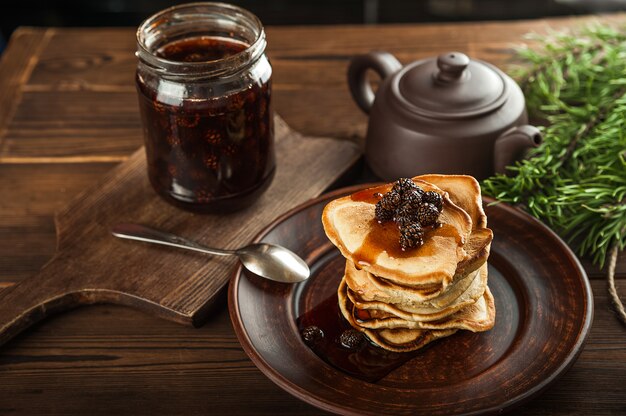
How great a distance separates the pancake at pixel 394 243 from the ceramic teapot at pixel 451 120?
28cm

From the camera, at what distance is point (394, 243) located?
1184 mm

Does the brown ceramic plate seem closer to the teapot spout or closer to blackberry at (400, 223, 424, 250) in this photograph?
the teapot spout

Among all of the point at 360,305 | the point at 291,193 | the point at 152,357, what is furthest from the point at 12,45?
the point at 360,305

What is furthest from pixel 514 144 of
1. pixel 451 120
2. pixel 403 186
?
pixel 403 186

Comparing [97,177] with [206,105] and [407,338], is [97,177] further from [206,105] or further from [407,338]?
[407,338]

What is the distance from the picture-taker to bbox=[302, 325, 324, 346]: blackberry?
1.27 meters

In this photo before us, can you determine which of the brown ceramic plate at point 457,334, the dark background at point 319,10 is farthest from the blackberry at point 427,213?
the dark background at point 319,10

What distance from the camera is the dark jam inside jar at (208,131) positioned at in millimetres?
1399

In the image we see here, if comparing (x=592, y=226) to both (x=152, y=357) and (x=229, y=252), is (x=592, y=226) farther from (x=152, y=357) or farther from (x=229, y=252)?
(x=152, y=357)

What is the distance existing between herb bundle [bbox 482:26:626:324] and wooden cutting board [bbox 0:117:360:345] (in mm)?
421

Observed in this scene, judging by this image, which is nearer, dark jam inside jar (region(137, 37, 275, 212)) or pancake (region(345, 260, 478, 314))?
pancake (region(345, 260, 478, 314))

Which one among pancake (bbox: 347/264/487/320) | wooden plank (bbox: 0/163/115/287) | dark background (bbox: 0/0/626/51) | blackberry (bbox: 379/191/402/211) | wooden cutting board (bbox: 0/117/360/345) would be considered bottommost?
dark background (bbox: 0/0/626/51)

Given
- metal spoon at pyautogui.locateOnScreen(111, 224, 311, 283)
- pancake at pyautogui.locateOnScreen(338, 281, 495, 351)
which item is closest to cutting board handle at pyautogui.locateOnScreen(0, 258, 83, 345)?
metal spoon at pyautogui.locateOnScreen(111, 224, 311, 283)

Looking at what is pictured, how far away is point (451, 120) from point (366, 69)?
1.02 feet
